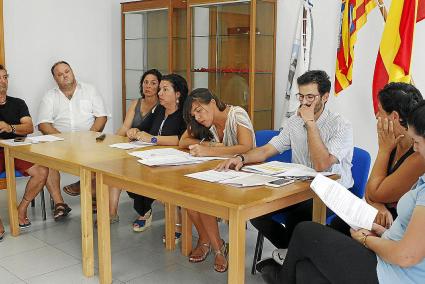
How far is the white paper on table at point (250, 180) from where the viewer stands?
6.65ft

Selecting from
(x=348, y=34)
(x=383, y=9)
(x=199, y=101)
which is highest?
(x=383, y=9)

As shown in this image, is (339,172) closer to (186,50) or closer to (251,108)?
(251,108)

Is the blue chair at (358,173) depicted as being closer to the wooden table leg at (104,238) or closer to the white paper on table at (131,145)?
the wooden table leg at (104,238)

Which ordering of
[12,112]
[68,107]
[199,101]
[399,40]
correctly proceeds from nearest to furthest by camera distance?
[199,101] → [399,40] → [12,112] → [68,107]

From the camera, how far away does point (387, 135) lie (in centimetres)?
204

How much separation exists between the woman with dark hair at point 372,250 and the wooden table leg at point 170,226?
3.96 feet

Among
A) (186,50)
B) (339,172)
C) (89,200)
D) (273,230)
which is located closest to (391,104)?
(339,172)

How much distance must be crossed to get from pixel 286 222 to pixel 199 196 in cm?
78

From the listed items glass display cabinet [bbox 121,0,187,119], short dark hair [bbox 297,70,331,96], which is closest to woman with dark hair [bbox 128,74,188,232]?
short dark hair [bbox 297,70,331,96]

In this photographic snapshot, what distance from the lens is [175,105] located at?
344cm

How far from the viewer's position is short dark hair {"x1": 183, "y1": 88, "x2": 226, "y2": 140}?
9.30 ft

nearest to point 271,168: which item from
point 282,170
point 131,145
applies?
point 282,170

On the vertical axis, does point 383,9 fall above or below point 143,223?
above

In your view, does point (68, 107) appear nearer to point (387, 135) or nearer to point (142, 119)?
point (142, 119)
